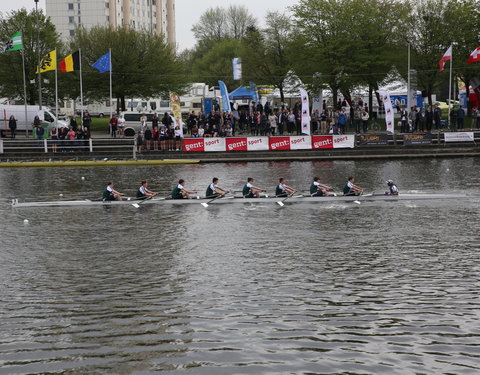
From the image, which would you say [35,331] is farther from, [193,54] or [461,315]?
[193,54]

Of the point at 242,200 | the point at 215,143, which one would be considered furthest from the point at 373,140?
the point at 242,200

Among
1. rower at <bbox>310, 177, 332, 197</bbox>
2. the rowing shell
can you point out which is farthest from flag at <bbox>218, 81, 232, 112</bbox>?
rower at <bbox>310, 177, 332, 197</bbox>

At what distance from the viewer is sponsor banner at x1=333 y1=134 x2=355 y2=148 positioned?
50.3 meters

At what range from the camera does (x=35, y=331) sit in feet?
53.9

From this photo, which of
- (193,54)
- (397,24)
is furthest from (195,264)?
(193,54)

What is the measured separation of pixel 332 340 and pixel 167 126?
38.7 meters

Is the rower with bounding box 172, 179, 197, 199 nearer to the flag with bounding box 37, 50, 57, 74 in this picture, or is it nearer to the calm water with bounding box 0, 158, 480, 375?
the calm water with bounding box 0, 158, 480, 375

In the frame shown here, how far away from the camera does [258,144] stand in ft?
167

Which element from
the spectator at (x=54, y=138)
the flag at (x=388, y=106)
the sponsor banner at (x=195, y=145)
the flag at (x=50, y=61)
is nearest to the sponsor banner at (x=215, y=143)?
the sponsor banner at (x=195, y=145)

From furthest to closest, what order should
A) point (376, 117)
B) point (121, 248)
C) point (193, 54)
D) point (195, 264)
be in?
point (193, 54), point (376, 117), point (121, 248), point (195, 264)

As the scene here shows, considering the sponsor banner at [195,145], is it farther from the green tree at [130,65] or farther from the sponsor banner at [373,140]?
the green tree at [130,65]

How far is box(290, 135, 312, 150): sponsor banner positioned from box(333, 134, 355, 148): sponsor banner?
1.82m

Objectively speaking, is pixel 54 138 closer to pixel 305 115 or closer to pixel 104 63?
pixel 104 63

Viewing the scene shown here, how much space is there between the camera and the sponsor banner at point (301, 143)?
165 feet
